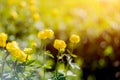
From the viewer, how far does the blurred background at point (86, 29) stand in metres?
3.85

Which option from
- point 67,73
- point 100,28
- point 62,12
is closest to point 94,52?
point 100,28

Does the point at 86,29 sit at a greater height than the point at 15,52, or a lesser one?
lesser

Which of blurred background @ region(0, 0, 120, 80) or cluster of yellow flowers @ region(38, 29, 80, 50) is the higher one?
cluster of yellow flowers @ region(38, 29, 80, 50)

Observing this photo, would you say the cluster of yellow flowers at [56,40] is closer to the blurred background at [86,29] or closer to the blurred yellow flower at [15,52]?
the blurred yellow flower at [15,52]

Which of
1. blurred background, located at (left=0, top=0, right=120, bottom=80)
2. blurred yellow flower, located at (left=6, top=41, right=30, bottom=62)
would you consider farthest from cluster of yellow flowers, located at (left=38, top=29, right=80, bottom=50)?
blurred background, located at (left=0, top=0, right=120, bottom=80)

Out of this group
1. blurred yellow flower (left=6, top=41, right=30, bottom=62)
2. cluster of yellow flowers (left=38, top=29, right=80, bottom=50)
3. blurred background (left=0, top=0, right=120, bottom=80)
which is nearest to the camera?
blurred yellow flower (left=6, top=41, right=30, bottom=62)

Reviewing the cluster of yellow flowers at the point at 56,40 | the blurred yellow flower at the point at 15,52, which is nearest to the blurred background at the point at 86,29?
the cluster of yellow flowers at the point at 56,40

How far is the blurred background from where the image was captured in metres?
3.85

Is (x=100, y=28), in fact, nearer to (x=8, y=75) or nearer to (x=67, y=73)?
(x=67, y=73)

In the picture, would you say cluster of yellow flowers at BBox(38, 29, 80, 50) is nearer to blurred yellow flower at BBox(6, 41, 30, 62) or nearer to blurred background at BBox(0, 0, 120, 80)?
blurred yellow flower at BBox(6, 41, 30, 62)

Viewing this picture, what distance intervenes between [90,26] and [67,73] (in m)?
1.76

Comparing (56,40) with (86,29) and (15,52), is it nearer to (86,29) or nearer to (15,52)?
(15,52)

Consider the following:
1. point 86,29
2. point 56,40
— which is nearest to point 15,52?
point 56,40

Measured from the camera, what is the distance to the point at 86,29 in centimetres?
424
